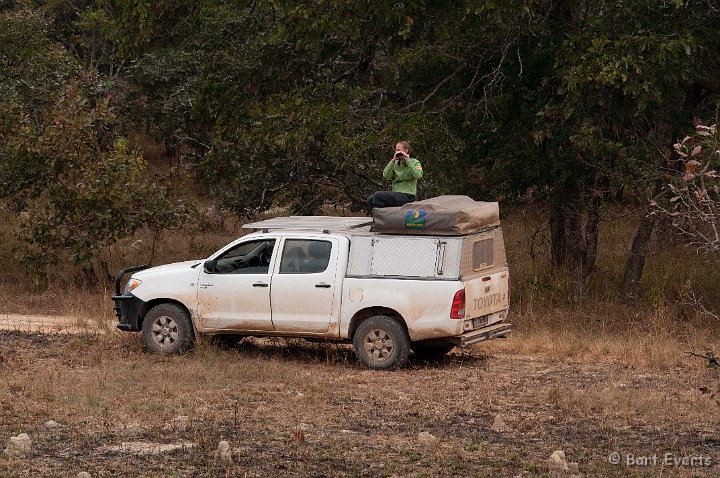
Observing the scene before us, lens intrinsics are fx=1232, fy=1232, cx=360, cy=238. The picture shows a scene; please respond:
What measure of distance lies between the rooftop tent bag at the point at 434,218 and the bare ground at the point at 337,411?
1.55 m

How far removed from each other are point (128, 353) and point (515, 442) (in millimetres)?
5780

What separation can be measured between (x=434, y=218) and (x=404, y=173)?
1844 mm

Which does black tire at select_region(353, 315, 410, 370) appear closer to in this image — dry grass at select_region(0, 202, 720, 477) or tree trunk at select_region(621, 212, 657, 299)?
dry grass at select_region(0, 202, 720, 477)

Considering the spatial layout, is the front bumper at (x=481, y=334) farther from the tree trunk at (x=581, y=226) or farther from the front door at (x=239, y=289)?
the tree trunk at (x=581, y=226)

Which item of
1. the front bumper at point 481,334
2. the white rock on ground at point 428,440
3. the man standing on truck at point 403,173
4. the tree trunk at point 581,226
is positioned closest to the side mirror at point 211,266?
the man standing on truck at point 403,173

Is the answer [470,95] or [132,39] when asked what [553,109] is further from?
[132,39]

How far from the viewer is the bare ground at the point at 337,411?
9344 millimetres

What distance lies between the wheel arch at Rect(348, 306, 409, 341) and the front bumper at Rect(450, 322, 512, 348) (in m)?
0.61

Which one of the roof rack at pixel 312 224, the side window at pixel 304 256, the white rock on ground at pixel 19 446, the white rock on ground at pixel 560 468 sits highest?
the roof rack at pixel 312 224

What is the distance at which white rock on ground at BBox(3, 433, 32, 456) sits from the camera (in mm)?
9469

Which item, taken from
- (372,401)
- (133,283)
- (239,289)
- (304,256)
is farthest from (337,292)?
(133,283)

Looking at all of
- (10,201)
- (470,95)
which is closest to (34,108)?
(10,201)

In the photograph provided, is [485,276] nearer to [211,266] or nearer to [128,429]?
[211,266]

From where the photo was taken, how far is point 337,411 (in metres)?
11.3
